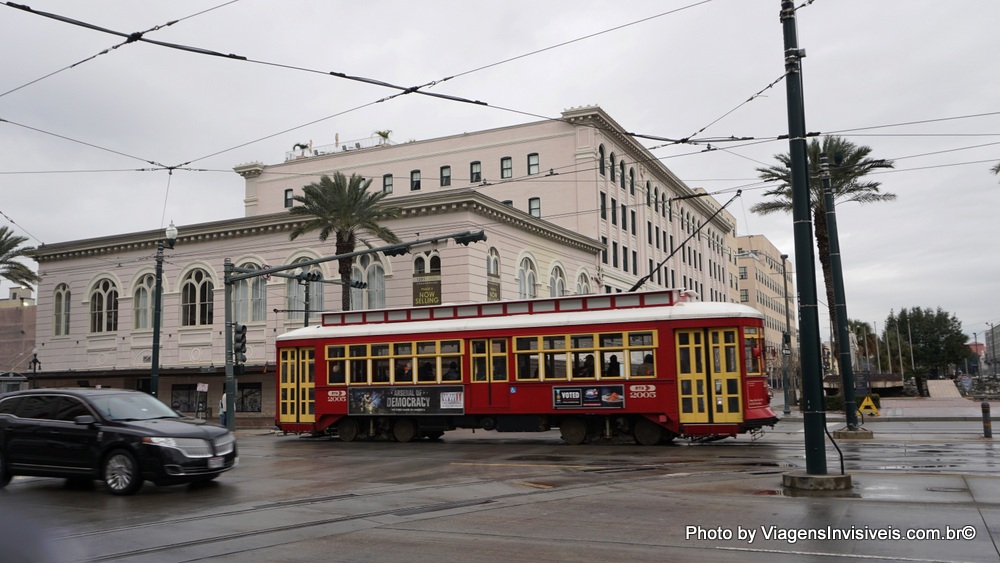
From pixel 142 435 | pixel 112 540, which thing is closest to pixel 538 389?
pixel 142 435

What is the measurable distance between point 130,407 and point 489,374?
10440 mm

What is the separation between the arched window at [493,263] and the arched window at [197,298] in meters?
15.8

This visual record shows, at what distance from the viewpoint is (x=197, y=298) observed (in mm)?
45406

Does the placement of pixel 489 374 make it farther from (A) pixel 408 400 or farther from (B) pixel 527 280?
(B) pixel 527 280

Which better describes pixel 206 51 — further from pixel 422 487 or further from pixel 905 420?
pixel 905 420

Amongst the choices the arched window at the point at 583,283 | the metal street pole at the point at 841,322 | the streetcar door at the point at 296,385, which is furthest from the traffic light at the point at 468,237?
the arched window at the point at 583,283

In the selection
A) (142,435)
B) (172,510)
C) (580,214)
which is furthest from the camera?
(580,214)

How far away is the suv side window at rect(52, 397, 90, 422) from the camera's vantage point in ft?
43.3

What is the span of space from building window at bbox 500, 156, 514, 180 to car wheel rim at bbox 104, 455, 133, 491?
42085 mm

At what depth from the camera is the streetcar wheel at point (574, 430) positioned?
21375 millimetres

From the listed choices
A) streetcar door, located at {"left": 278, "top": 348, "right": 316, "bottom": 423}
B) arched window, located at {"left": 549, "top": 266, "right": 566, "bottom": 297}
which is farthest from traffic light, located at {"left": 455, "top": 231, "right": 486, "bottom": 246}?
arched window, located at {"left": 549, "top": 266, "right": 566, "bottom": 297}

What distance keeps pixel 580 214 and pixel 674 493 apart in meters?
39.5

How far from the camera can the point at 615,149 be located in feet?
177

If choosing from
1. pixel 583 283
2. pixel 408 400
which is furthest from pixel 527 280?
pixel 408 400
